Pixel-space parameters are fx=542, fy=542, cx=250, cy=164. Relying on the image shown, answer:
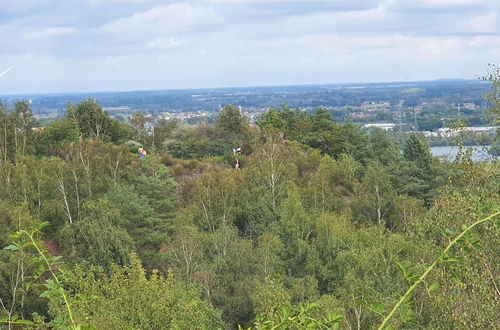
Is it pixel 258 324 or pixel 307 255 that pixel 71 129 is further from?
pixel 258 324

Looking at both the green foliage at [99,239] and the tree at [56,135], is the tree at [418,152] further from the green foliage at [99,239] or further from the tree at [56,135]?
the tree at [56,135]

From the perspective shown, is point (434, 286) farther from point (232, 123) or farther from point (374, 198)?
point (232, 123)

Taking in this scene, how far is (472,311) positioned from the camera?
993 centimetres

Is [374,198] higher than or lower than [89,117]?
lower

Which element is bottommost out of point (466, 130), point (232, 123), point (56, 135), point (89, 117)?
point (56, 135)

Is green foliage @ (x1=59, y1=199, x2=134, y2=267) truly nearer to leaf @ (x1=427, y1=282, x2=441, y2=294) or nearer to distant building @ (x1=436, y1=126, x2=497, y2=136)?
distant building @ (x1=436, y1=126, x2=497, y2=136)

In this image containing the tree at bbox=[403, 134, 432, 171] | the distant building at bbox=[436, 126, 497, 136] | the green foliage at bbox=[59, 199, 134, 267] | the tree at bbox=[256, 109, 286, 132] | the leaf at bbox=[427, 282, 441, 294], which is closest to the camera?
the leaf at bbox=[427, 282, 441, 294]

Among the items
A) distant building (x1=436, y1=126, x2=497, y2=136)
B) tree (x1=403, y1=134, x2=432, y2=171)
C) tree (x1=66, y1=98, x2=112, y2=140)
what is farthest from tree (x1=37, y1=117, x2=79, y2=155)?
distant building (x1=436, y1=126, x2=497, y2=136)

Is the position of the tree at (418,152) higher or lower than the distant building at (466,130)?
lower

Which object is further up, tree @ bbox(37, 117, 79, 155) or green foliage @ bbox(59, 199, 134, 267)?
tree @ bbox(37, 117, 79, 155)

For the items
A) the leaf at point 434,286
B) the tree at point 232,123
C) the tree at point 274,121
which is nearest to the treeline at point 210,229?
the tree at point 232,123

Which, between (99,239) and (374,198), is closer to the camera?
(99,239)

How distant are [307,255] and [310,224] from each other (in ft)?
8.77

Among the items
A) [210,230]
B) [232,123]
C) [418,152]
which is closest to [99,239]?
[210,230]
